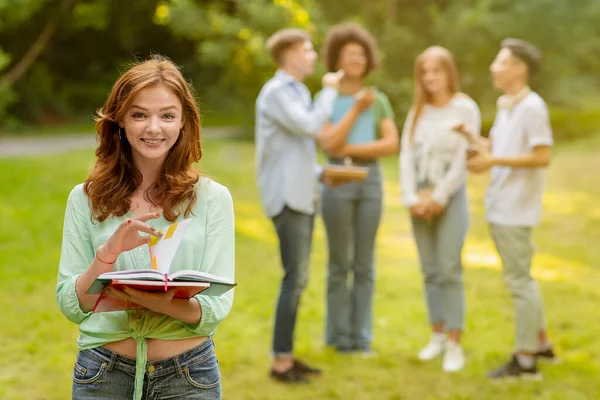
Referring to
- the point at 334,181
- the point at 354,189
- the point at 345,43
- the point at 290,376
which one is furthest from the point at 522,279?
the point at 345,43

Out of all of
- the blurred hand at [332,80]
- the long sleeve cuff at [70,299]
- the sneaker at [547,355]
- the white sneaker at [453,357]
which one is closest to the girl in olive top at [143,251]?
the long sleeve cuff at [70,299]

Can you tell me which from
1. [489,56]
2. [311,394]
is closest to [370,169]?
[311,394]

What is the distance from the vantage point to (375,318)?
7.01 meters

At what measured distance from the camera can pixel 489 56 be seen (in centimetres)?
2103

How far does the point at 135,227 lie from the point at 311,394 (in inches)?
121

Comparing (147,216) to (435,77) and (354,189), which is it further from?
(435,77)

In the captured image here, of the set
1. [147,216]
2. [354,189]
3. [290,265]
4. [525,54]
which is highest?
[525,54]

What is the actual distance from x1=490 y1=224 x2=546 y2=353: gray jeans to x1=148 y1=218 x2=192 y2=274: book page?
326 cm

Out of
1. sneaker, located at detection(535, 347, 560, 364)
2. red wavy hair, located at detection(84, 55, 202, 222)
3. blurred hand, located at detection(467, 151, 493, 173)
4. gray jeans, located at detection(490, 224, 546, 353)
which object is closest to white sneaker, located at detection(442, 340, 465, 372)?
gray jeans, located at detection(490, 224, 546, 353)

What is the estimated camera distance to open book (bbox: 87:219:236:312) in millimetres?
2178

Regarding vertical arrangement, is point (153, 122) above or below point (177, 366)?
above

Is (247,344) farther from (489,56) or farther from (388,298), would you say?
(489,56)

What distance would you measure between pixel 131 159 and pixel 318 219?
32.8 feet

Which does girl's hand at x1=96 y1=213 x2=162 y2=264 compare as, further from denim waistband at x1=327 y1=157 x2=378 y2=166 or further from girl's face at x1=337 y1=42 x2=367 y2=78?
girl's face at x1=337 y1=42 x2=367 y2=78
